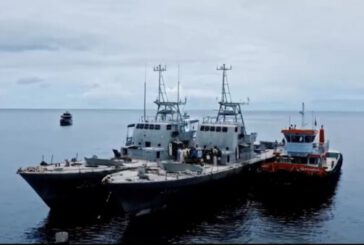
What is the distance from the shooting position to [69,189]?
4747 centimetres

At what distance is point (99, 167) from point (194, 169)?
10688mm

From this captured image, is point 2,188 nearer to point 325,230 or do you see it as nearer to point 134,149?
point 134,149

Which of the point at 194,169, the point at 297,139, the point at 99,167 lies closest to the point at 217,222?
the point at 194,169

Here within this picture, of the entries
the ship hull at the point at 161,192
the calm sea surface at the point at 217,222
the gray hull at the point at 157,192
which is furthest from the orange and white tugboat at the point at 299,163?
the gray hull at the point at 157,192

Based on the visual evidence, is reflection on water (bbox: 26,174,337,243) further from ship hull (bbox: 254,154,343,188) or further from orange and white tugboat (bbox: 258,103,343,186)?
orange and white tugboat (bbox: 258,103,343,186)

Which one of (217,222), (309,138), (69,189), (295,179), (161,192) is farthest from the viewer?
(309,138)

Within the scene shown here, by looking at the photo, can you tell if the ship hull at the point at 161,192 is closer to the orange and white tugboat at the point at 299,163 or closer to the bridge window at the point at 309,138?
the orange and white tugboat at the point at 299,163

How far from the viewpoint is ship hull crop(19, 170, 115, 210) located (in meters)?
46.3

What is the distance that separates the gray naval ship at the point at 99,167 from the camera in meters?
46.8

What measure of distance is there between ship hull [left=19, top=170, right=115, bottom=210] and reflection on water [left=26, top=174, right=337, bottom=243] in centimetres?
143

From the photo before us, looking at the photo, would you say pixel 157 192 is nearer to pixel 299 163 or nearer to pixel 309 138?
pixel 299 163

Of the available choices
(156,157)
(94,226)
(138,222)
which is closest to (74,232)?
(94,226)

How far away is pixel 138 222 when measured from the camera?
43656mm

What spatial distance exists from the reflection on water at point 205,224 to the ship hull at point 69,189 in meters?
1.43
